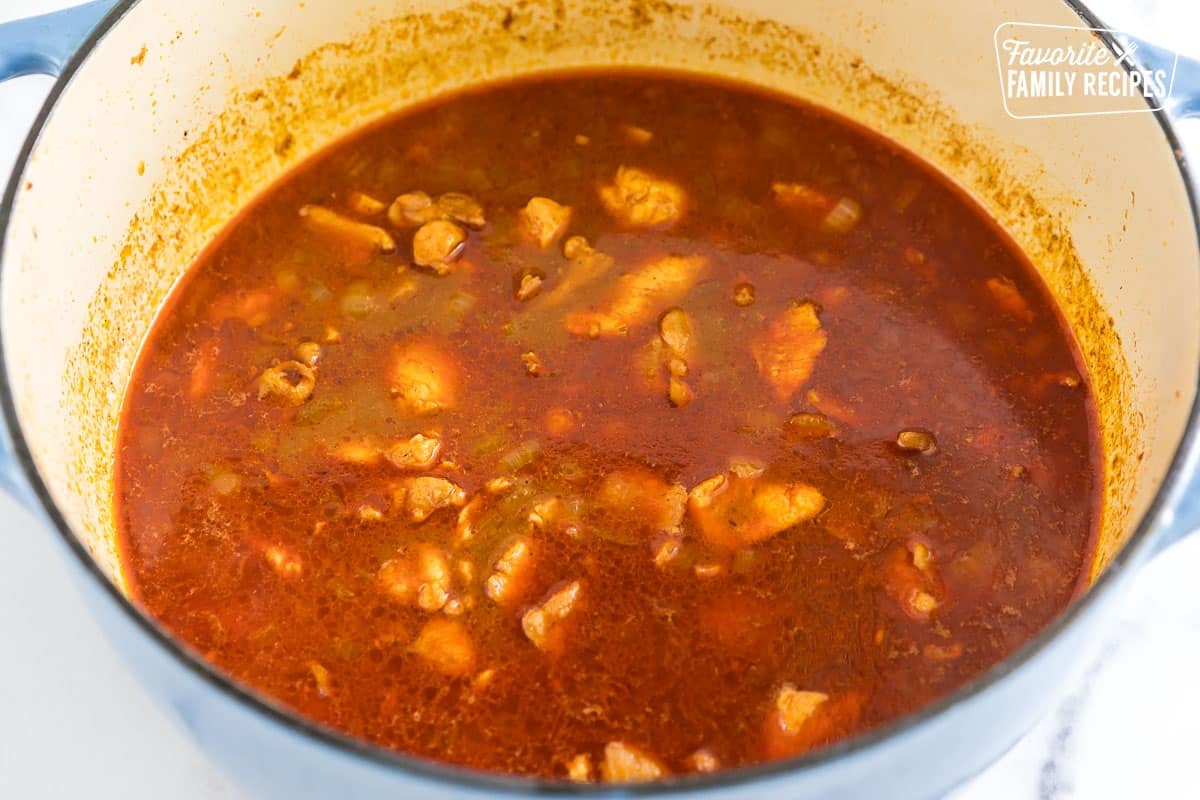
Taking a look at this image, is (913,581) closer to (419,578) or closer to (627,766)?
(627,766)

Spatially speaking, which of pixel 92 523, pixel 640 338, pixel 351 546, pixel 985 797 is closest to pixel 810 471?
pixel 640 338

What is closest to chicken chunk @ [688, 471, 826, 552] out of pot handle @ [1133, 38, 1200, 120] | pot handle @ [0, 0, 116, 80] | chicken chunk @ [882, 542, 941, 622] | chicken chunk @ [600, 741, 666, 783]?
chicken chunk @ [882, 542, 941, 622]

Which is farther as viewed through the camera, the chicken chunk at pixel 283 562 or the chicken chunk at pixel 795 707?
the chicken chunk at pixel 283 562

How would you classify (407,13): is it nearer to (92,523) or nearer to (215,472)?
(215,472)

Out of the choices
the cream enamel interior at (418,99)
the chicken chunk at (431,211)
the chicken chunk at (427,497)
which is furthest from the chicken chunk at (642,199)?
the chicken chunk at (427,497)

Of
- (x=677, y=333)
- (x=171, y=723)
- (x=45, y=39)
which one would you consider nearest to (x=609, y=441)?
(x=677, y=333)

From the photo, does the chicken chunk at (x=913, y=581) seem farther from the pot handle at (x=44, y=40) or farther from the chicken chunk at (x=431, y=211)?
the pot handle at (x=44, y=40)
